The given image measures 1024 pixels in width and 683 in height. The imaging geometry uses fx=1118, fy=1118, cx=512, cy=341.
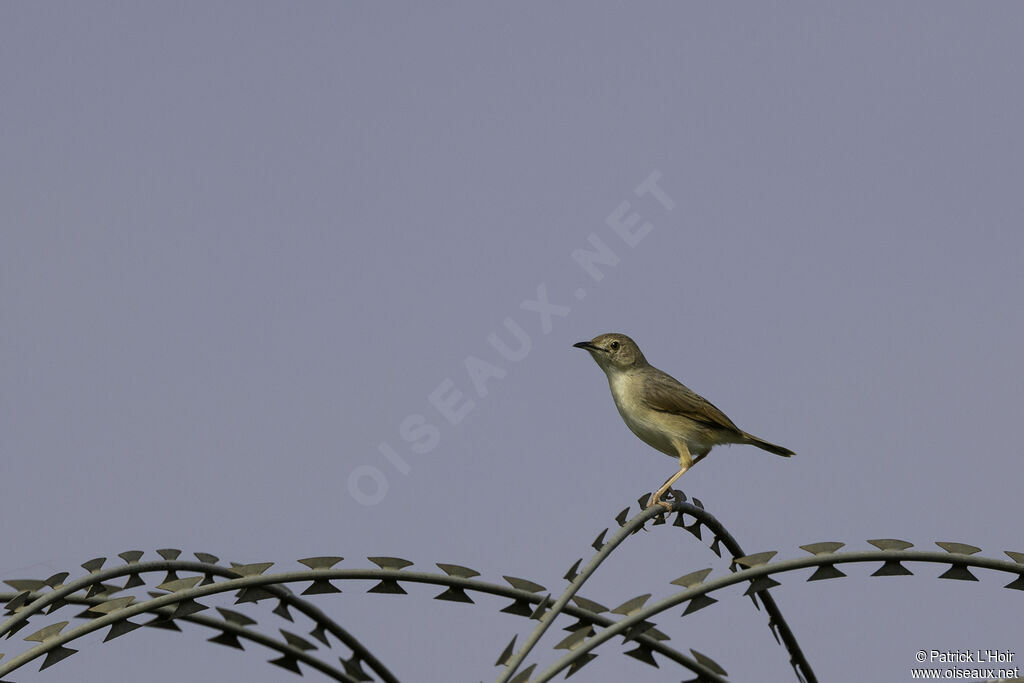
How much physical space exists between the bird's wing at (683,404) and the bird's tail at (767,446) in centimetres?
19

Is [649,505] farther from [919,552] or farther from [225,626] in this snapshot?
[225,626]

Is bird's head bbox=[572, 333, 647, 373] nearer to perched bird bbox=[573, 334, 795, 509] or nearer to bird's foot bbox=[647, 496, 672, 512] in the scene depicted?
perched bird bbox=[573, 334, 795, 509]

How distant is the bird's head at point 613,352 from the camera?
1241 cm

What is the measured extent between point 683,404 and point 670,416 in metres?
0.19

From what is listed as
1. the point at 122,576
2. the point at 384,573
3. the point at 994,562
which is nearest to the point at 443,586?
the point at 384,573

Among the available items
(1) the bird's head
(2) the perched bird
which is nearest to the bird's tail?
(2) the perched bird

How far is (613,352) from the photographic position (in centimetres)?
1243

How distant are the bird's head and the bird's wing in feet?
1.44

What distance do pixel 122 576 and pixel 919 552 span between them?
5.49 meters

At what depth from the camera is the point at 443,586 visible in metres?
7.57

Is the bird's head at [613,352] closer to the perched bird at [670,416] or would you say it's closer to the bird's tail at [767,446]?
the perched bird at [670,416]

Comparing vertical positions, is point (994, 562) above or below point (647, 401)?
below

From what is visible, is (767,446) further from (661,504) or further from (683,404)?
(661,504)

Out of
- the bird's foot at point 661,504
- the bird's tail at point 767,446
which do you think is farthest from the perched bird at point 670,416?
the bird's foot at point 661,504
